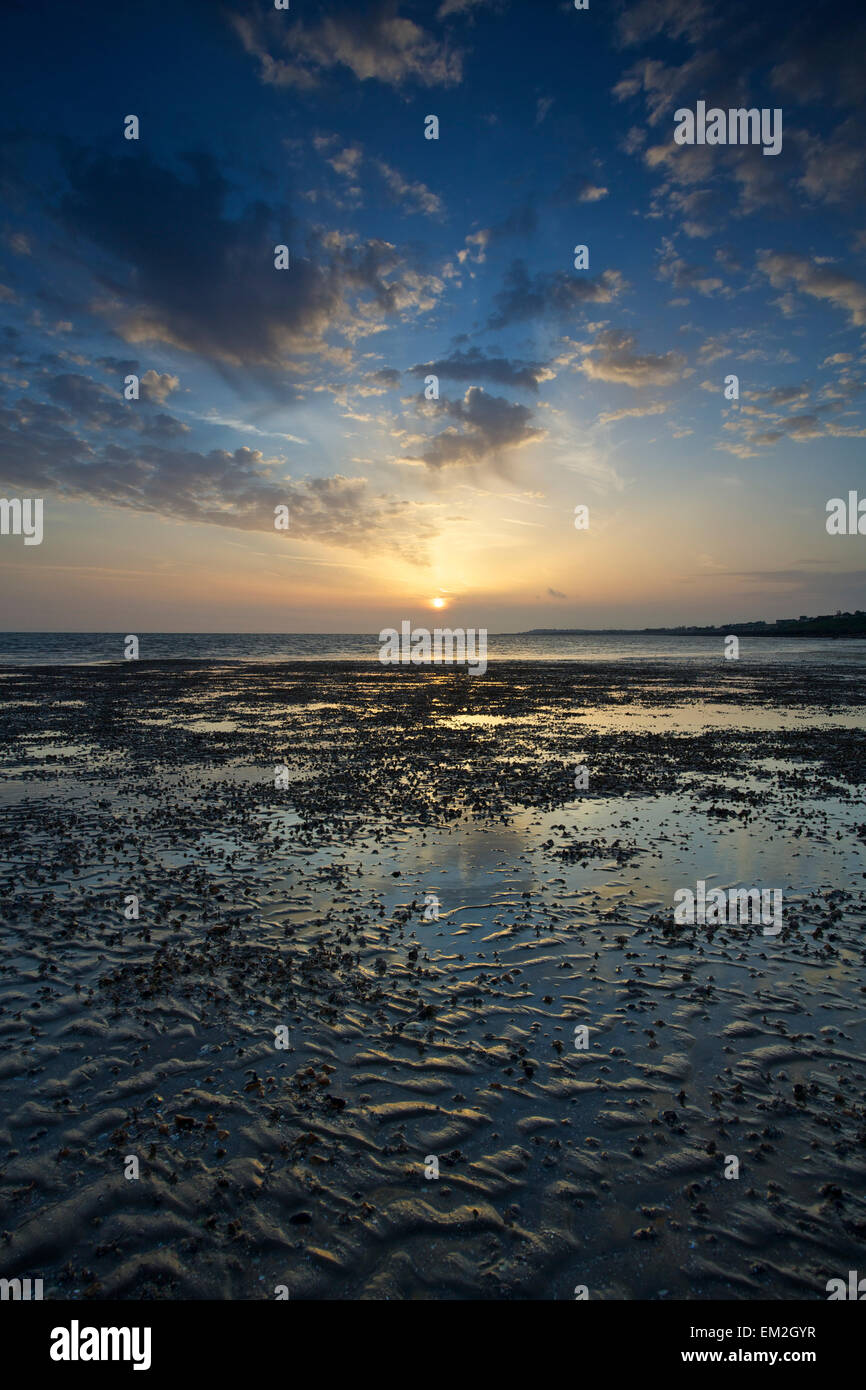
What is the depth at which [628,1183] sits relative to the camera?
5430 mm

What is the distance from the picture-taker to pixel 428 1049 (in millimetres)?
7371

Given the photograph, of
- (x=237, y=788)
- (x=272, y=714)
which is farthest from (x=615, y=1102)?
(x=272, y=714)

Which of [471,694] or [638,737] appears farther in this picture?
[471,694]

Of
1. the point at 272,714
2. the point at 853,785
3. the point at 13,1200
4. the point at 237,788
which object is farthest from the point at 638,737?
the point at 13,1200

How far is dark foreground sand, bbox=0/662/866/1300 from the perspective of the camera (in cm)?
486

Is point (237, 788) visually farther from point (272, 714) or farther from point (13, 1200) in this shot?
point (272, 714)

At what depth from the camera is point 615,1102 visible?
6465 mm

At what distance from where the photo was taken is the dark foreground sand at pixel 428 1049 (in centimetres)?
486

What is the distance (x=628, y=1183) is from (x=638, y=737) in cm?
2638
